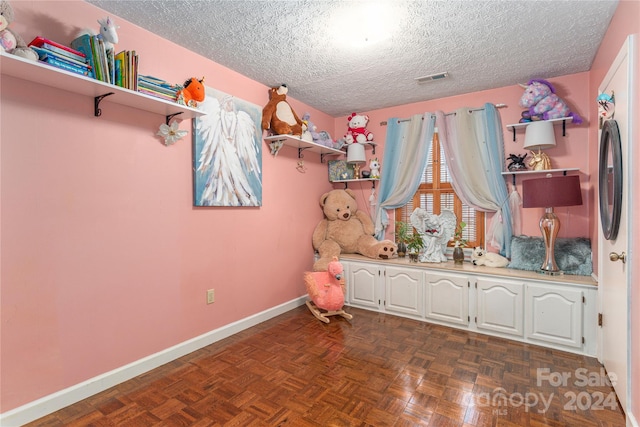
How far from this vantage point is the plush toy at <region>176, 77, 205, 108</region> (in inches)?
91.8

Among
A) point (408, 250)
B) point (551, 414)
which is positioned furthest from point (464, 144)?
point (551, 414)

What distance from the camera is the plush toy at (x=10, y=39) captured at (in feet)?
4.92

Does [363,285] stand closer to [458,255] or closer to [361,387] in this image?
[458,255]

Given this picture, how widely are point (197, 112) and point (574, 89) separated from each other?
3.30 metres

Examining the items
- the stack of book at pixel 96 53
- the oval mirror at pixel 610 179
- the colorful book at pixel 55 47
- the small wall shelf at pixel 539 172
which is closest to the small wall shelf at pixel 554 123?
the small wall shelf at pixel 539 172

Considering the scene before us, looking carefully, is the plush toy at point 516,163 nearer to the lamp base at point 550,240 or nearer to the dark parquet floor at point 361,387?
the lamp base at point 550,240

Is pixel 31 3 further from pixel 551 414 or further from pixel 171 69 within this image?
pixel 551 414

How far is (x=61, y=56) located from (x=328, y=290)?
105 inches

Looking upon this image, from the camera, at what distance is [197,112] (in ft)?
7.62

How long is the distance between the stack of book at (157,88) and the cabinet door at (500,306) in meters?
2.97

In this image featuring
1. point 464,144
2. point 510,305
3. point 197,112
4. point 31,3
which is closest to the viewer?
point 31,3

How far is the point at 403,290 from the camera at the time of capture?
3336 millimetres

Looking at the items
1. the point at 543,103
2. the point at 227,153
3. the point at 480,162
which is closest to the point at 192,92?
the point at 227,153

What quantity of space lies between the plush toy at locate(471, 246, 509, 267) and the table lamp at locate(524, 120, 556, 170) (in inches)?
35.8
